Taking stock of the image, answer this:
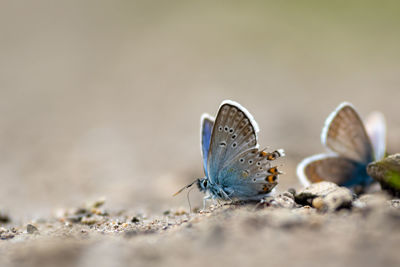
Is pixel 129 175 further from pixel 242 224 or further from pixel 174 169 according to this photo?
pixel 242 224

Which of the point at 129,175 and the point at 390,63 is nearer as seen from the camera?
the point at 129,175

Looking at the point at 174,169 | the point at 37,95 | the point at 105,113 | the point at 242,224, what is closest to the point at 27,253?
the point at 242,224

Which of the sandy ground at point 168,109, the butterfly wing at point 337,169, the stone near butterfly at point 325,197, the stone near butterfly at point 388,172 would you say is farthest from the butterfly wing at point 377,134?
the sandy ground at point 168,109

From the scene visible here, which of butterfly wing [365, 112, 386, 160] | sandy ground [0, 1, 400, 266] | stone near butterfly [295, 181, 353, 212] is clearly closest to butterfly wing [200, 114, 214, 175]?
sandy ground [0, 1, 400, 266]

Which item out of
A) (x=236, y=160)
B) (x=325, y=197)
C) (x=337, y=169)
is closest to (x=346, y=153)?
(x=337, y=169)

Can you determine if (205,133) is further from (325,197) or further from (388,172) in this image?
(388,172)

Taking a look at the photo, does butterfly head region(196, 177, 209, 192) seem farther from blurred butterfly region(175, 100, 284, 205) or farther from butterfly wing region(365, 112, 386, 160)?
butterfly wing region(365, 112, 386, 160)

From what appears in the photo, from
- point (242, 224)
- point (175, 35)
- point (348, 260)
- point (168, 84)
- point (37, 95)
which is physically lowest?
point (348, 260)
